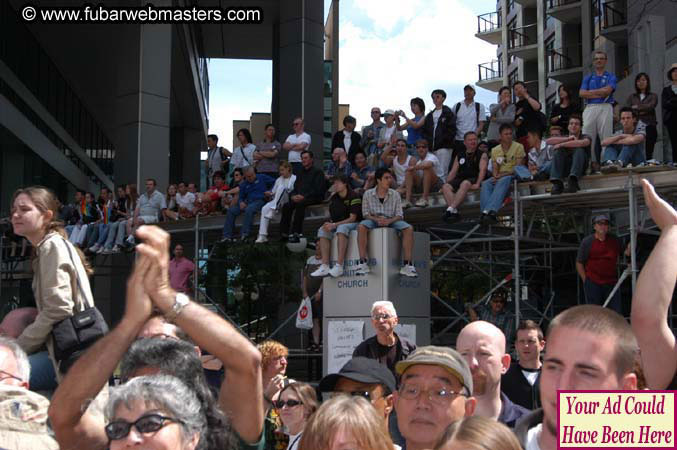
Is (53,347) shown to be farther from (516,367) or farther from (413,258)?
(413,258)

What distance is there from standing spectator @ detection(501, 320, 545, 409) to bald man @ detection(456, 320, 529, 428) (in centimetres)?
78

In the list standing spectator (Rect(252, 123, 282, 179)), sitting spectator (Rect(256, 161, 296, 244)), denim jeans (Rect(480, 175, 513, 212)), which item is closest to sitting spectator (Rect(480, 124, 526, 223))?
denim jeans (Rect(480, 175, 513, 212))

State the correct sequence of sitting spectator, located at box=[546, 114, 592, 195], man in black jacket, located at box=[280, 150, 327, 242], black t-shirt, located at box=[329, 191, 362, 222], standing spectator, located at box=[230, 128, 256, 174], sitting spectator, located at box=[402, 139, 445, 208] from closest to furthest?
sitting spectator, located at box=[546, 114, 592, 195], black t-shirt, located at box=[329, 191, 362, 222], sitting spectator, located at box=[402, 139, 445, 208], man in black jacket, located at box=[280, 150, 327, 242], standing spectator, located at box=[230, 128, 256, 174]

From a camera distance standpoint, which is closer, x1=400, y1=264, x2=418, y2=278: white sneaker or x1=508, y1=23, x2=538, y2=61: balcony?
x1=400, y1=264, x2=418, y2=278: white sneaker

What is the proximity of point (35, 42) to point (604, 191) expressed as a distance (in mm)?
24107

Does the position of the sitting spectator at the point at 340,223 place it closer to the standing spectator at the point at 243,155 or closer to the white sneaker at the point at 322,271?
the white sneaker at the point at 322,271

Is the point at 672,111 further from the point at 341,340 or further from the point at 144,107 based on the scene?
the point at 144,107

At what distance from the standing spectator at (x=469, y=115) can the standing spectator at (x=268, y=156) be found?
3.63m

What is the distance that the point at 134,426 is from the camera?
117 inches

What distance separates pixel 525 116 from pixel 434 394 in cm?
1058

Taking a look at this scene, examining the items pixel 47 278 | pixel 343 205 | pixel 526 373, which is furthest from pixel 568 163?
pixel 47 278

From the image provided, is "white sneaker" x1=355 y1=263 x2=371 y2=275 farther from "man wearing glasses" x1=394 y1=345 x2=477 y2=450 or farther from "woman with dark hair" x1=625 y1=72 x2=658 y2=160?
"man wearing glasses" x1=394 y1=345 x2=477 y2=450

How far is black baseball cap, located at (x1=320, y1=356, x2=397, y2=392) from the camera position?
184 inches

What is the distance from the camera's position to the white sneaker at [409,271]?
12281 mm
